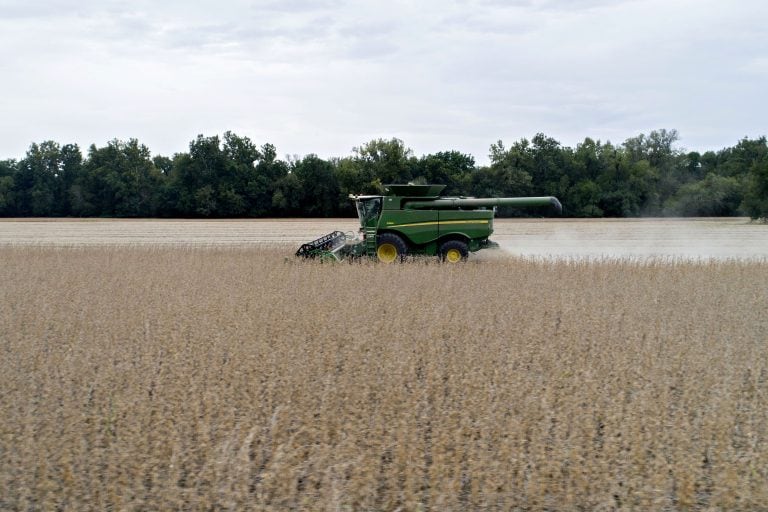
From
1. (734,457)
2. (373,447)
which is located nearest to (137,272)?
(373,447)

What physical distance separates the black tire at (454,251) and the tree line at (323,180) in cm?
3129

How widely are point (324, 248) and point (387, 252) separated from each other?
1470 millimetres

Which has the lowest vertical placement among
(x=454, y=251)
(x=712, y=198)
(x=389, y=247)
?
(x=454, y=251)

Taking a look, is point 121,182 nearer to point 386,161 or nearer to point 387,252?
point 386,161

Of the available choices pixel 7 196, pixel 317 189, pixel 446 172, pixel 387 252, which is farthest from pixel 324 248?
pixel 7 196

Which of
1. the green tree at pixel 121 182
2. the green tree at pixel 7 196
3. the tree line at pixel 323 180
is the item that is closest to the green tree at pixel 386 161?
the tree line at pixel 323 180

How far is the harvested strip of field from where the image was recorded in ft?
13.8

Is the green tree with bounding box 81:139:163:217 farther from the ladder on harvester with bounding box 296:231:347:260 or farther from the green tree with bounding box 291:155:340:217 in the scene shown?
the ladder on harvester with bounding box 296:231:347:260

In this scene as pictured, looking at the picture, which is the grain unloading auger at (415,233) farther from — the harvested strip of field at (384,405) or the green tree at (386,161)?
the green tree at (386,161)

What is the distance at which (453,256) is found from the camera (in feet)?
54.1

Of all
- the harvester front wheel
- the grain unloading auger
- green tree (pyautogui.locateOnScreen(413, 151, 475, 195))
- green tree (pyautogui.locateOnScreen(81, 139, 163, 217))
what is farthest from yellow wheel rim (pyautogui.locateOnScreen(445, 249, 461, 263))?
green tree (pyautogui.locateOnScreen(81, 139, 163, 217))

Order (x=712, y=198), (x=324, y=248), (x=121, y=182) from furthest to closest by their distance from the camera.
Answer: (x=121, y=182)
(x=712, y=198)
(x=324, y=248)

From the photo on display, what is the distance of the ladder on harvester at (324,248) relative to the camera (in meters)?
16.1

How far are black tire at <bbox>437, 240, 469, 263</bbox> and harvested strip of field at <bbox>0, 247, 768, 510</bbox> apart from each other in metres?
6.66
